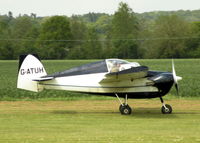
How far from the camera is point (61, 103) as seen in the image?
2106 centimetres

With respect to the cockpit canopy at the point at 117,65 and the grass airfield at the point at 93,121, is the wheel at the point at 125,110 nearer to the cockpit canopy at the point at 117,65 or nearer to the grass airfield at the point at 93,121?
the grass airfield at the point at 93,121

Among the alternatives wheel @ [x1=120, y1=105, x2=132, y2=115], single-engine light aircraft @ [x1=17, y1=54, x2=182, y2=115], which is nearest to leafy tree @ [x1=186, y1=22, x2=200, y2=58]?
single-engine light aircraft @ [x1=17, y1=54, x2=182, y2=115]

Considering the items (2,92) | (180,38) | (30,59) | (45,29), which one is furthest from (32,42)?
(30,59)

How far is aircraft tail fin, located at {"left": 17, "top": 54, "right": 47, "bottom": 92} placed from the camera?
1781cm

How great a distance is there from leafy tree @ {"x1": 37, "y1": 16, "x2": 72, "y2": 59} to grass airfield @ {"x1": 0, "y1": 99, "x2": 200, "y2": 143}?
78145 mm

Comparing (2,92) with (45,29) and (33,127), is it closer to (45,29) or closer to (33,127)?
(33,127)

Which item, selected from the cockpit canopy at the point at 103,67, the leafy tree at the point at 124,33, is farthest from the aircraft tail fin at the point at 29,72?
the leafy tree at the point at 124,33

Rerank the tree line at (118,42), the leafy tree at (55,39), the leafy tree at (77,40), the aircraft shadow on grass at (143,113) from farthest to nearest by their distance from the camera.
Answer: the leafy tree at (77,40)
the leafy tree at (55,39)
the tree line at (118,42)
the aircraft shadow on grass at (143,113)

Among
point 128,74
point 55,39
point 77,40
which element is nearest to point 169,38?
point 77,40

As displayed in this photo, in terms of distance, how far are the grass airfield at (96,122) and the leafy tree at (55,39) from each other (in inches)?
3077

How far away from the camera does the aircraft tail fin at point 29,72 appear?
17812mm

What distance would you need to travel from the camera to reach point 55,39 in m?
105

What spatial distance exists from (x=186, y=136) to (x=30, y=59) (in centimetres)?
754

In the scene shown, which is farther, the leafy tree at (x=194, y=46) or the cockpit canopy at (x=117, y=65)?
the leafy tree at (x=194, y=46)
